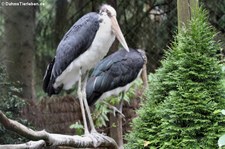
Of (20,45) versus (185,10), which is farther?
(20,45)

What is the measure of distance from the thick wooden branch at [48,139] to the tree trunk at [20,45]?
3131mm

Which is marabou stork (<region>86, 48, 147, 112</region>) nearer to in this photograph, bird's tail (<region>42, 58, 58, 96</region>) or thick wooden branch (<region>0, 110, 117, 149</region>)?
bird's tail (<region>42, 58, 58, 96</region>)

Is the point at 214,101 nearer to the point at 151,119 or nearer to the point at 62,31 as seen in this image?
the point at 151,119

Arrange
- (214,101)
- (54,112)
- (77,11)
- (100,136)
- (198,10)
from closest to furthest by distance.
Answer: (214,101)
(198,10)
(100,136)
(54,112)
(77,11)

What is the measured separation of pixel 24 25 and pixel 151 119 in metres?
4.15

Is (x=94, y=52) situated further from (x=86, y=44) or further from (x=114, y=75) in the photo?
(x=114, y=75)

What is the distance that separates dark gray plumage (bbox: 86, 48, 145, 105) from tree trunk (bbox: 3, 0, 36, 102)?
1989 mm

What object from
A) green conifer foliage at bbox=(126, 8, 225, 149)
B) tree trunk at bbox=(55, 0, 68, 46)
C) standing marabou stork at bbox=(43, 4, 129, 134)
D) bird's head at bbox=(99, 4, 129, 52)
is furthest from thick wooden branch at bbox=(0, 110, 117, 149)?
tree trunk at bbox=(55, 0, 68, 46)

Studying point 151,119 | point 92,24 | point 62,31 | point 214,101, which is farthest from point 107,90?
point 62,31

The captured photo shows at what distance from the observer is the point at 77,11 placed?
22.0ft

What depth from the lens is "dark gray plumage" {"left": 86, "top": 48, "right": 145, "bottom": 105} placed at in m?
4.37

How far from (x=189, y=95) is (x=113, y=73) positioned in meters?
2.23

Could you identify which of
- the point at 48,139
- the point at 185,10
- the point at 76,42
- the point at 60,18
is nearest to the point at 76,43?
the point at 76,42

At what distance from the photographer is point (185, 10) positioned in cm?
277
